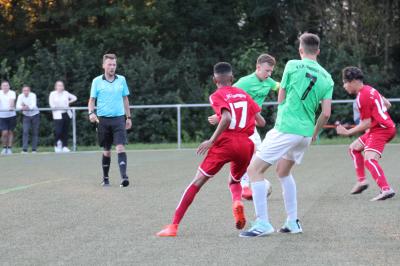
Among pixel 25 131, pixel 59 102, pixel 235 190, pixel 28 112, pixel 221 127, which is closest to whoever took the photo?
pixel 221 127

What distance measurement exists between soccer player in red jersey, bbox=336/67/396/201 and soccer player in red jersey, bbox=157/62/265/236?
85.2 inches

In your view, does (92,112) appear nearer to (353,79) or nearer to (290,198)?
(353,79)

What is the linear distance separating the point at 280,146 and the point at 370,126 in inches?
116

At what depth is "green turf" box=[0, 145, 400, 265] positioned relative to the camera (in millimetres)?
6594

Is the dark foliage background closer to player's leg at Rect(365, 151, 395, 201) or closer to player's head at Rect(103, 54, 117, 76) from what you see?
player's head at Rect(103, 54, 117, 76)

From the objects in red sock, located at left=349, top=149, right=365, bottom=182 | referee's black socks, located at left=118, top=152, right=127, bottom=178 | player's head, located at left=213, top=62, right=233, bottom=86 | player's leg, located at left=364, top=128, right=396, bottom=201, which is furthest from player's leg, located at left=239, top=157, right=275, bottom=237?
referee's black socks, located at left=118, top=152, right=127, bottom=178

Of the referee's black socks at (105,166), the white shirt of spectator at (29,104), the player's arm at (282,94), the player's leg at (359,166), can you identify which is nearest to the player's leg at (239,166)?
the player's arm at (282,94)

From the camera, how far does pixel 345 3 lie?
102 feet

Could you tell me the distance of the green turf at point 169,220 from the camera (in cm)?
659

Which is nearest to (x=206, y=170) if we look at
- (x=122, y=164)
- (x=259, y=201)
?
(x=259, y=201)

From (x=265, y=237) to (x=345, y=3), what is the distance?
24732 mm

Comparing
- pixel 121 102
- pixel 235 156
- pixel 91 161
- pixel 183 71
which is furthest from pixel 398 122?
pixel 235 156

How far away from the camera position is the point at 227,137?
25.7 feet

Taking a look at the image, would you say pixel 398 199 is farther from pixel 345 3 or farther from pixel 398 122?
pixel 345 3
